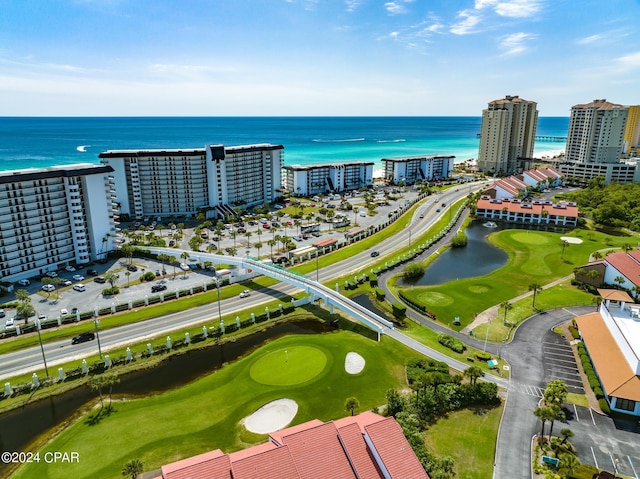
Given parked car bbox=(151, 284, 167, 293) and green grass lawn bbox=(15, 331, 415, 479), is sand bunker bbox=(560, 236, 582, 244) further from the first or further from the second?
parked car bbox=(151, 284, 167, 293)

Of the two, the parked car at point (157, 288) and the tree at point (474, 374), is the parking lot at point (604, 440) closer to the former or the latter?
the tree at point (474, 374)

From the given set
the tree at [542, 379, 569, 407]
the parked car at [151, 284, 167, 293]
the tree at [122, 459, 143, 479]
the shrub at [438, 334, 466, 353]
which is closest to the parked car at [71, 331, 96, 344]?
the parked car at [151, 284, 167, 293]

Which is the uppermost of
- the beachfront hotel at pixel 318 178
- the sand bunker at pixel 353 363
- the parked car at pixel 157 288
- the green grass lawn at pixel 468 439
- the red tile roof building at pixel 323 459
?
the beachfront hotel at pixel 318 178

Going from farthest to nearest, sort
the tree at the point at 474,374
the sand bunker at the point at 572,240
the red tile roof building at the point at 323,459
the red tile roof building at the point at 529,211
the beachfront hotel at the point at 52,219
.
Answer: the red tile roof building at the point at 529,211 → the sand bunker at the point at 572,240 → the beachfront hotel at the point at 52,219 → the tree at the point at 474,374 → the red tile roof building at the point at 323,459

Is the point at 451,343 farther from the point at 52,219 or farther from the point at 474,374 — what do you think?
the point at 52,219

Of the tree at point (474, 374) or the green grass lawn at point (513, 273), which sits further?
the green grass lawn at point (513, 273)

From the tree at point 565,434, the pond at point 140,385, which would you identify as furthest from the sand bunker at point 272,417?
the tree at point 565,434

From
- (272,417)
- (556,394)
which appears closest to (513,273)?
(556,394)
